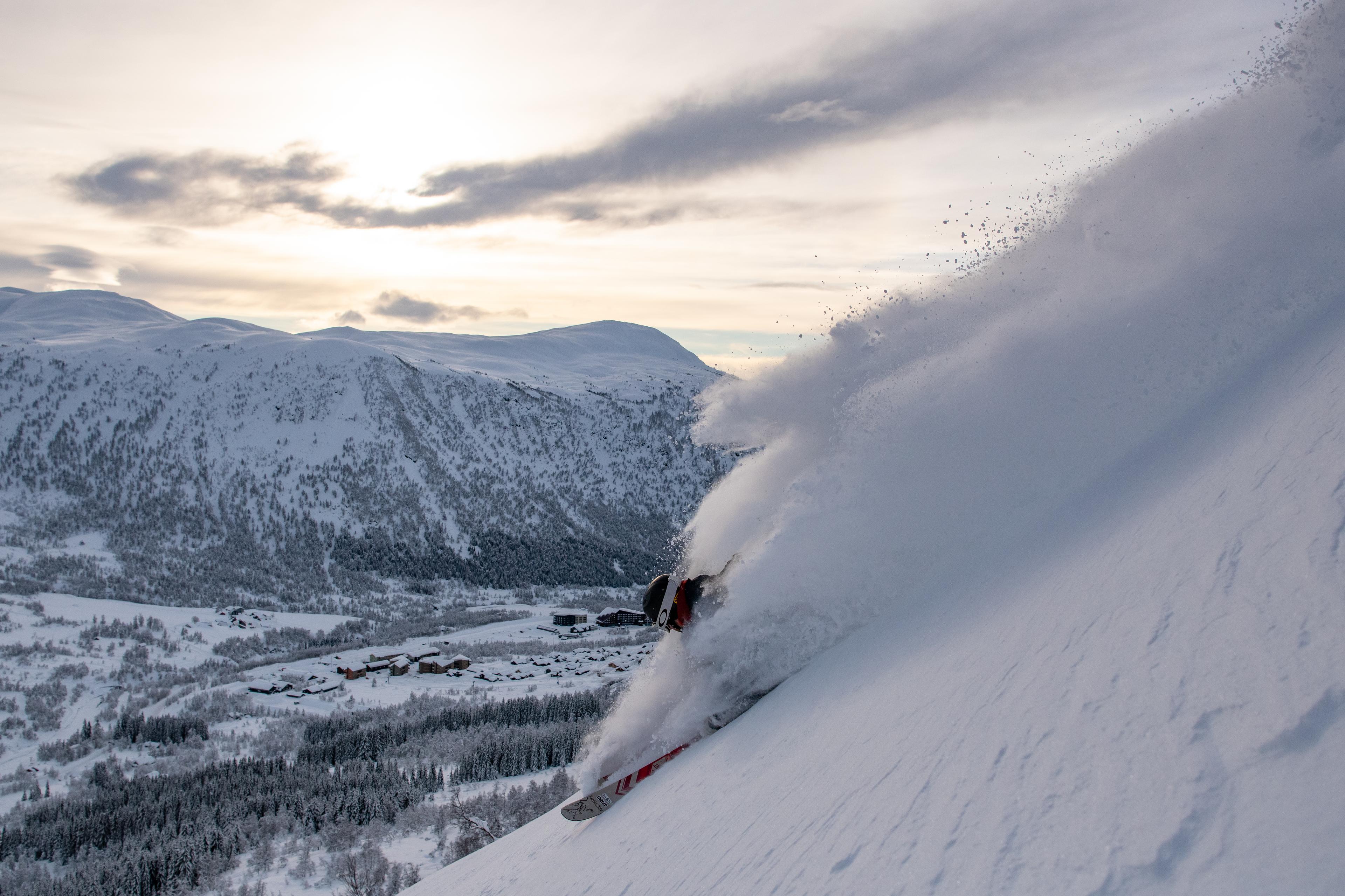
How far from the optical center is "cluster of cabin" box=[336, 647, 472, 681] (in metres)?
38.3

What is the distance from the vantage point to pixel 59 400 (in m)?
96.0

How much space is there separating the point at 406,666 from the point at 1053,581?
39267 mm

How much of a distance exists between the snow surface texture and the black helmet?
46 centimetres

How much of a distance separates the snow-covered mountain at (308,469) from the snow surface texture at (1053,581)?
218 ft

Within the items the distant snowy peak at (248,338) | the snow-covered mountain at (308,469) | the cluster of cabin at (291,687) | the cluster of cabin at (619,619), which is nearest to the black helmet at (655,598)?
the cluster of cabin at (291,687)

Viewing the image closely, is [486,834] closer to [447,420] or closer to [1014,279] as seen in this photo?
[1014,279]

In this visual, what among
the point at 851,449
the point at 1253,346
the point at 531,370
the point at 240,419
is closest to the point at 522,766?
the point at 851,449

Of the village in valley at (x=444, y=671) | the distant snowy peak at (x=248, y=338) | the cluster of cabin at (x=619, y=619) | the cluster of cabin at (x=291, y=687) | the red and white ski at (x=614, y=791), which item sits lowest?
the cluster of cabin at (x=619, y=619)

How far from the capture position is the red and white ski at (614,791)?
746 centimetres

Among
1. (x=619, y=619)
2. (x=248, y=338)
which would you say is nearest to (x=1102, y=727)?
(x=619, y=619)

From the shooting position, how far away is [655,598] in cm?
831

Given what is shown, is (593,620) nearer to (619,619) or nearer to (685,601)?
(619,619)

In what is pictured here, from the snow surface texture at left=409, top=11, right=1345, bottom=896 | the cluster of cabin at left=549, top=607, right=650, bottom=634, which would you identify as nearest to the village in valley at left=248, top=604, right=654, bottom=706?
the cluster of cabin at left=549, top=607, right=650, bottom=634

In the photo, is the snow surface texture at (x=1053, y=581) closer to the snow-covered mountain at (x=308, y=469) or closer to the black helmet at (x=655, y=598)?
the black helmet at (x=655, y=598)
